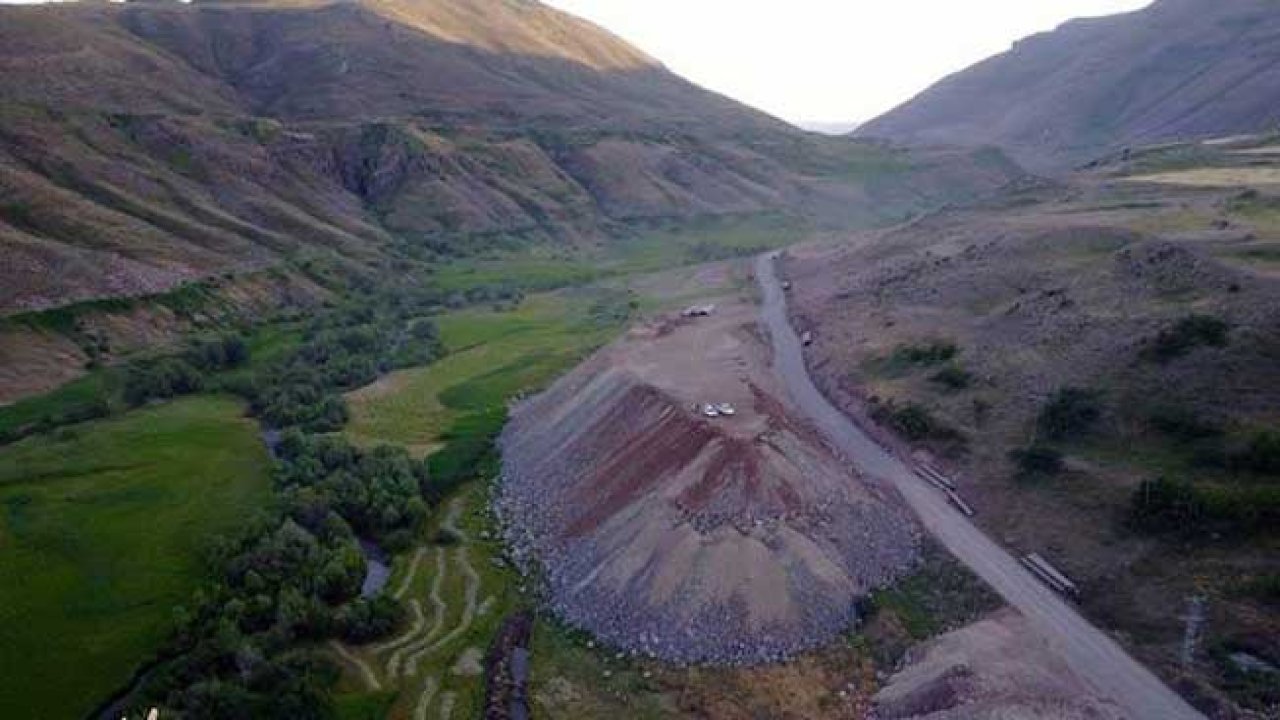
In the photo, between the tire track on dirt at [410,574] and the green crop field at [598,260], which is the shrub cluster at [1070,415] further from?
the green crop field at [598,260]

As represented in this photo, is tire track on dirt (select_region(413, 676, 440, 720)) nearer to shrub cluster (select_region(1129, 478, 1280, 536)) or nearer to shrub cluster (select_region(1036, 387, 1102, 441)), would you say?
shrub cluster (select_region(1129, 478, 1280, 536))

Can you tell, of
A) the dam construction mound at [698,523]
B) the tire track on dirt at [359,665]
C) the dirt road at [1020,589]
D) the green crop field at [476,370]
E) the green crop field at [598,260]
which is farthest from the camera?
the green crop field at [598,260]

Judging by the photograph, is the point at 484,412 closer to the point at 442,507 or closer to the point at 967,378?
the point at 442,507

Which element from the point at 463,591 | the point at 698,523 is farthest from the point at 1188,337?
the point at 463,591

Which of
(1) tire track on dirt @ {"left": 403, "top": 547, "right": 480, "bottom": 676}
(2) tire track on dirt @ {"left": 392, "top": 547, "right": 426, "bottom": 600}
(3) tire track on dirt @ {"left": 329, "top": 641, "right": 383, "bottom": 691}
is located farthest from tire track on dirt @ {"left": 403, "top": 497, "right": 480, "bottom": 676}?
(2) tire track on dirt @ {"left": 392, "top": 547, "right": 426, "bottom": 600}

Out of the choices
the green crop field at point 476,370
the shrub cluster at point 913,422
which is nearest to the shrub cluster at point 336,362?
the green crop field at point 476,370

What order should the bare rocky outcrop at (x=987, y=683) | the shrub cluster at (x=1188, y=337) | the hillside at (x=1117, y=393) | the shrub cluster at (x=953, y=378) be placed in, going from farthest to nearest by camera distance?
the shrub cluster at (x=953, y=378), the shrub cluster at (x=1188, y=337), the hillside at (x=1117, y=393), the bare rocky outcrop at (x=987, y=683)
